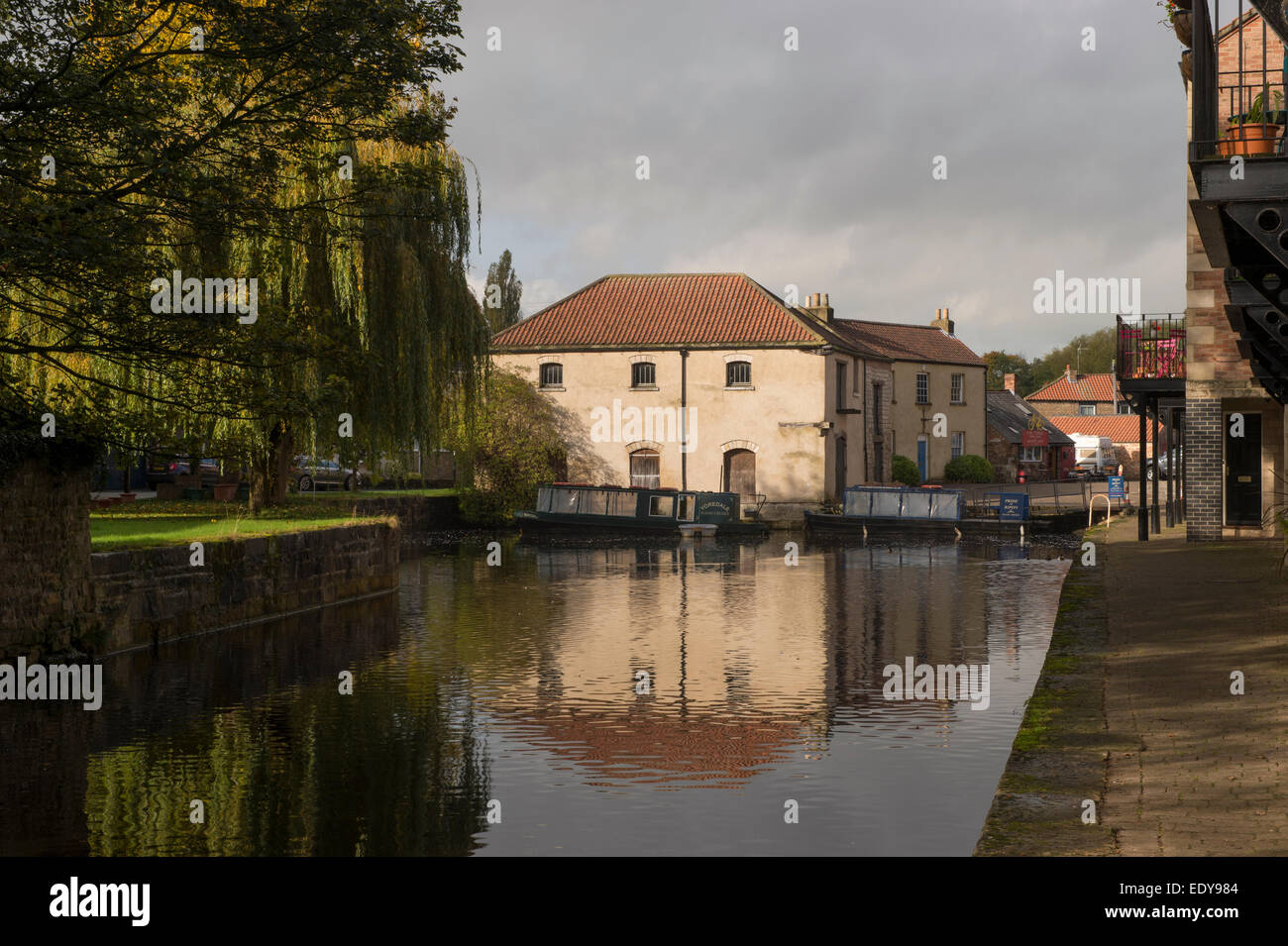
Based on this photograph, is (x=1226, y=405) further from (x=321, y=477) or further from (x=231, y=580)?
(x=321, y=477)

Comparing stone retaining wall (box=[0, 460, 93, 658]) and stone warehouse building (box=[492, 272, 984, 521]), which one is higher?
stone warehouse building (box=[492, 272, 984, 521])

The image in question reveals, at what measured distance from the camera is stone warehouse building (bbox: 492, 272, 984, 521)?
1768 inches

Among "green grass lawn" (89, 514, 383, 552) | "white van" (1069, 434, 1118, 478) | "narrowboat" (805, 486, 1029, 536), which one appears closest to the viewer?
"green grass lawn" (89, 514, 383, 552)

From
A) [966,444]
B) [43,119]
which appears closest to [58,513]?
[43,119]

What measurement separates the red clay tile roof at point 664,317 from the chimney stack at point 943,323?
22971 mm

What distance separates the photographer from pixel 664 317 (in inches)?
1882

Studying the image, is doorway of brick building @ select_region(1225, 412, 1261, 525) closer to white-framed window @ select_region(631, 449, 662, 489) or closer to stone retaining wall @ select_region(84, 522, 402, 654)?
stone retaining wall @ select_region(84, 522, 402, 654)

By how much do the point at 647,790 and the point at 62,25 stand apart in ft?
26.2

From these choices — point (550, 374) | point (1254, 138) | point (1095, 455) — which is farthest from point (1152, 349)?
point (1095, 455)

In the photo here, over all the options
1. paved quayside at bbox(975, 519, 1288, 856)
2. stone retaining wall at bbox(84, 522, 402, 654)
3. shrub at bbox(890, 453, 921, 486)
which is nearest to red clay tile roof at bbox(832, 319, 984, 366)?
shrub at bbox(890, 453, 921, 486)

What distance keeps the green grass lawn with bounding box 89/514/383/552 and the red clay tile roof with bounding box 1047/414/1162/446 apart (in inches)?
2836

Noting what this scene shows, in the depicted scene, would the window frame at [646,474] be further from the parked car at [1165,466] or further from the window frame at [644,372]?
the parked car at [1165,466]

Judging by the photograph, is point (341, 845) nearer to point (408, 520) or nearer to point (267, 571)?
point (267, 571)
